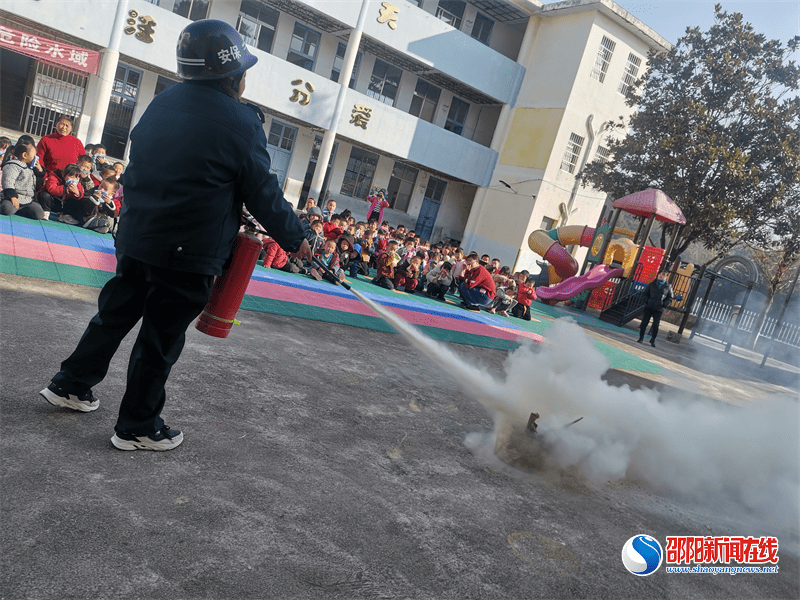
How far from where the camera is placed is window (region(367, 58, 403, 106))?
22.3 m

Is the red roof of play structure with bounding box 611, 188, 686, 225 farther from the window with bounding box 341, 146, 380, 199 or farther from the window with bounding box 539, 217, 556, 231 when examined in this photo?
the window with bounding box 341, 146, 380, 199

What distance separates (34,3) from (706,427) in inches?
689

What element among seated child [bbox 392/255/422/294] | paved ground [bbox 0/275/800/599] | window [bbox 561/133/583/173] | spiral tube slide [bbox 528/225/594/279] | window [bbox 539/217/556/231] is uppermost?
window [bbox 561/133/583/173]

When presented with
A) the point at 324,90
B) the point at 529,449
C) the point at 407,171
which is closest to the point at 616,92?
the point at 407,171

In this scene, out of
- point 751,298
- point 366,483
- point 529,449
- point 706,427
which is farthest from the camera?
point 751,298

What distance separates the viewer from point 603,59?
22797 mm

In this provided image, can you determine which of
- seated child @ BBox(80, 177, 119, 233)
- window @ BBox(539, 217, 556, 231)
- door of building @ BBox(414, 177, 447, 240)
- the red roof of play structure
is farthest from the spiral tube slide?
seated child @ BBox(80, 177, 119, 233)

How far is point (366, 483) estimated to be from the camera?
331 cm

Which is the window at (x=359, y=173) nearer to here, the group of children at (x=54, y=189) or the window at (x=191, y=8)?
the window at (x=191, y=8)

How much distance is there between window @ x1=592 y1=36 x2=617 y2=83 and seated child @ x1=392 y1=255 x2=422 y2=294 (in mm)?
14091

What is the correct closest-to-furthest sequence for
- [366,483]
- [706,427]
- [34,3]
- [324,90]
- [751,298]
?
[366,483]
[706,427]
[34,3]
[324,90]
[751,298]

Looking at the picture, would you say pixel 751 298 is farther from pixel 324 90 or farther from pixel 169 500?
pixel 169 500

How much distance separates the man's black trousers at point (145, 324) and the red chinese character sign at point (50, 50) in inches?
598

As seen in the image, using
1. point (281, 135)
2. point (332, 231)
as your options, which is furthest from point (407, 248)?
point (281, 135)
